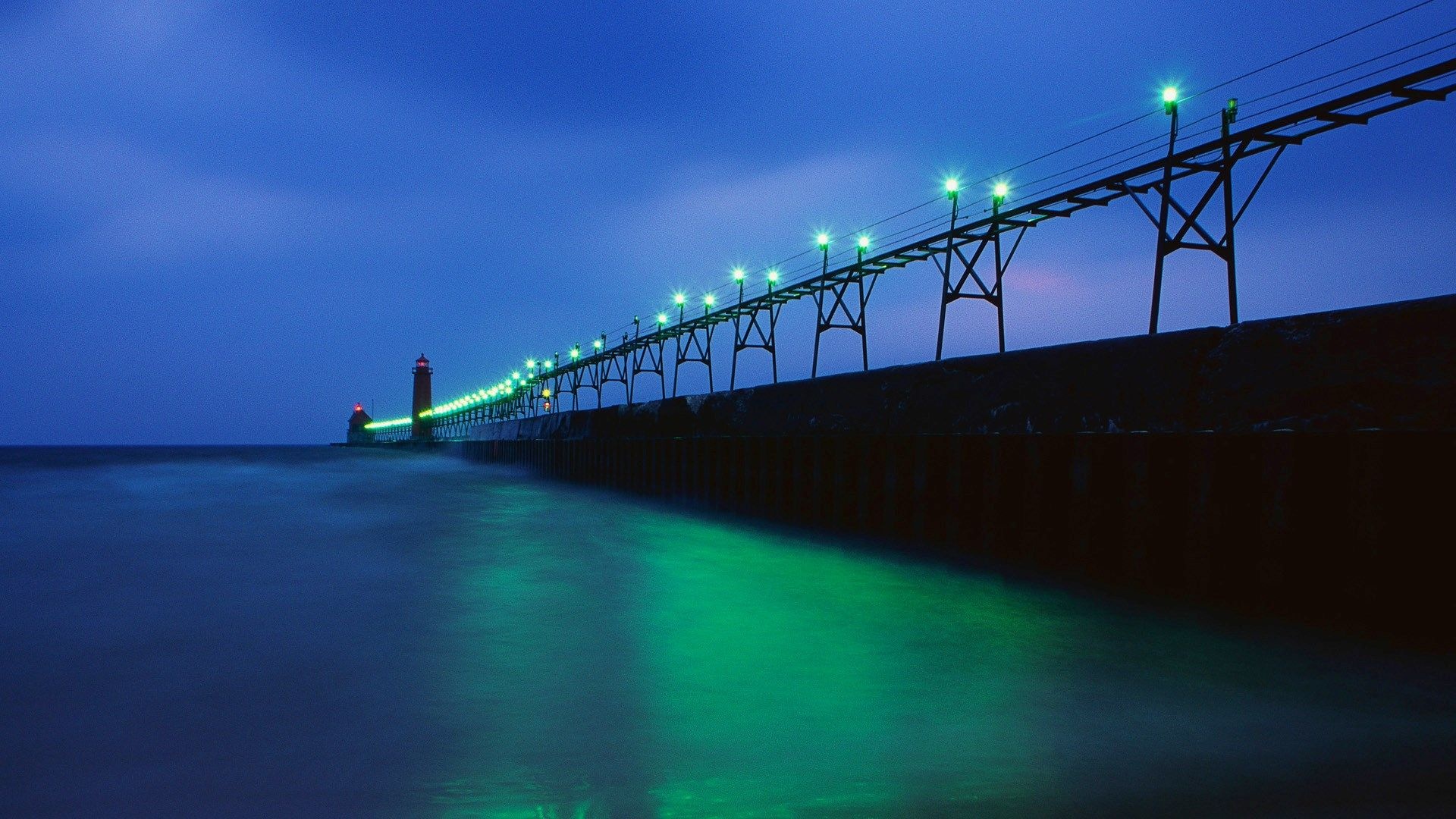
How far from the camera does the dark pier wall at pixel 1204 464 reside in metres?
5.54

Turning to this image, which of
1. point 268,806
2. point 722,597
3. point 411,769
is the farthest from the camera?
point 722,597

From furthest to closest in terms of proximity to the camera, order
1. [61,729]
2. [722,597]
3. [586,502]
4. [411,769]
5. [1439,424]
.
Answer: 1. [586,502]
2. [722,597]
3. [1439,424]
4. [61,729]
5. [411,769]

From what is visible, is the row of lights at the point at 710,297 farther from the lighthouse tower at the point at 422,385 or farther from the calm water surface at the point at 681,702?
the calm water surface at the point at 681,702

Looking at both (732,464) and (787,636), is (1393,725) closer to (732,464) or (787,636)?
(787,636)

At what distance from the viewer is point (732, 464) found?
49.7ft

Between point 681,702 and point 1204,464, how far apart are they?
428 cm

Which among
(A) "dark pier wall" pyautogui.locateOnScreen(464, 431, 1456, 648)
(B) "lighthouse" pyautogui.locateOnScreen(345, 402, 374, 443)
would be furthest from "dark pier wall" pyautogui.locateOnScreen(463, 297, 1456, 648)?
(B) "lighthouse" pyautogui.locateOnScreen(345, 402, 374, 443)

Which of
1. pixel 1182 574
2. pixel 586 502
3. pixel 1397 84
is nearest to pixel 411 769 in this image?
pixel 1182 574

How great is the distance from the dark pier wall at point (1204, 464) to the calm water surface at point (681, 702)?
523 mm

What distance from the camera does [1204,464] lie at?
667 centimetres

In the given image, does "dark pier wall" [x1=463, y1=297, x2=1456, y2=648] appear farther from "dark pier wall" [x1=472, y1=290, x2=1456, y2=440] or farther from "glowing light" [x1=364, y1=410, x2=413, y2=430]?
"glowing light" [x1=364, y1=410, x2=413, y2=430]

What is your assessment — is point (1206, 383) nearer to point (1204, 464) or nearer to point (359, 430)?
point (1204, 464)

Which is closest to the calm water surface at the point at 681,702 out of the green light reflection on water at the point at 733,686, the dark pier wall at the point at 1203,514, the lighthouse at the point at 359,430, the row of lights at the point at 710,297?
the green light reflection on water at the point at 733,686

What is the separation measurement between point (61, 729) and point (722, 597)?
490 cm
